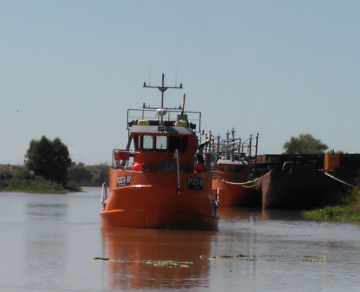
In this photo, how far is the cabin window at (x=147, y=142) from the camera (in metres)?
22.9

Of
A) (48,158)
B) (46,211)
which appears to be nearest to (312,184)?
(46,211)

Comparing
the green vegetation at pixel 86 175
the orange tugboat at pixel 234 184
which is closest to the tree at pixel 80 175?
the green vegetation at pixel 86 175

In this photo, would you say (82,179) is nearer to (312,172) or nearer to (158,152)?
(312,172)

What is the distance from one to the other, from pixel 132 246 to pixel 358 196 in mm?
19039

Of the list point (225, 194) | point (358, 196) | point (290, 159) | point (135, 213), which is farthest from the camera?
point (290, 159)

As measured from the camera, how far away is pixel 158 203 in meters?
21.2

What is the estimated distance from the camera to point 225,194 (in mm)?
45656

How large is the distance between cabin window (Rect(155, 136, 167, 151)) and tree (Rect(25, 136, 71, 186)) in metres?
67.3

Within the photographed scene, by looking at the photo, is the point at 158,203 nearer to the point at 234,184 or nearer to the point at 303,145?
the point at 234,184

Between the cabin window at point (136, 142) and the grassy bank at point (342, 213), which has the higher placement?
the cabin window at point (136, 142)

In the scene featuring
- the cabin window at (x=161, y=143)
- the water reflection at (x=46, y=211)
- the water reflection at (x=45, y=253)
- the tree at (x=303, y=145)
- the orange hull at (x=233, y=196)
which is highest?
the tree at (x=303, y=145)

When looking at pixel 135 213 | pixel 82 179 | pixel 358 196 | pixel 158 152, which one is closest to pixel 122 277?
pixel 135 213

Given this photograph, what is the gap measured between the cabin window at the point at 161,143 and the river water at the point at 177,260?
8.80 feet

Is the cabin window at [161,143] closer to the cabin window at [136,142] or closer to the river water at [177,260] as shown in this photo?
the cabin window at [136,142]
